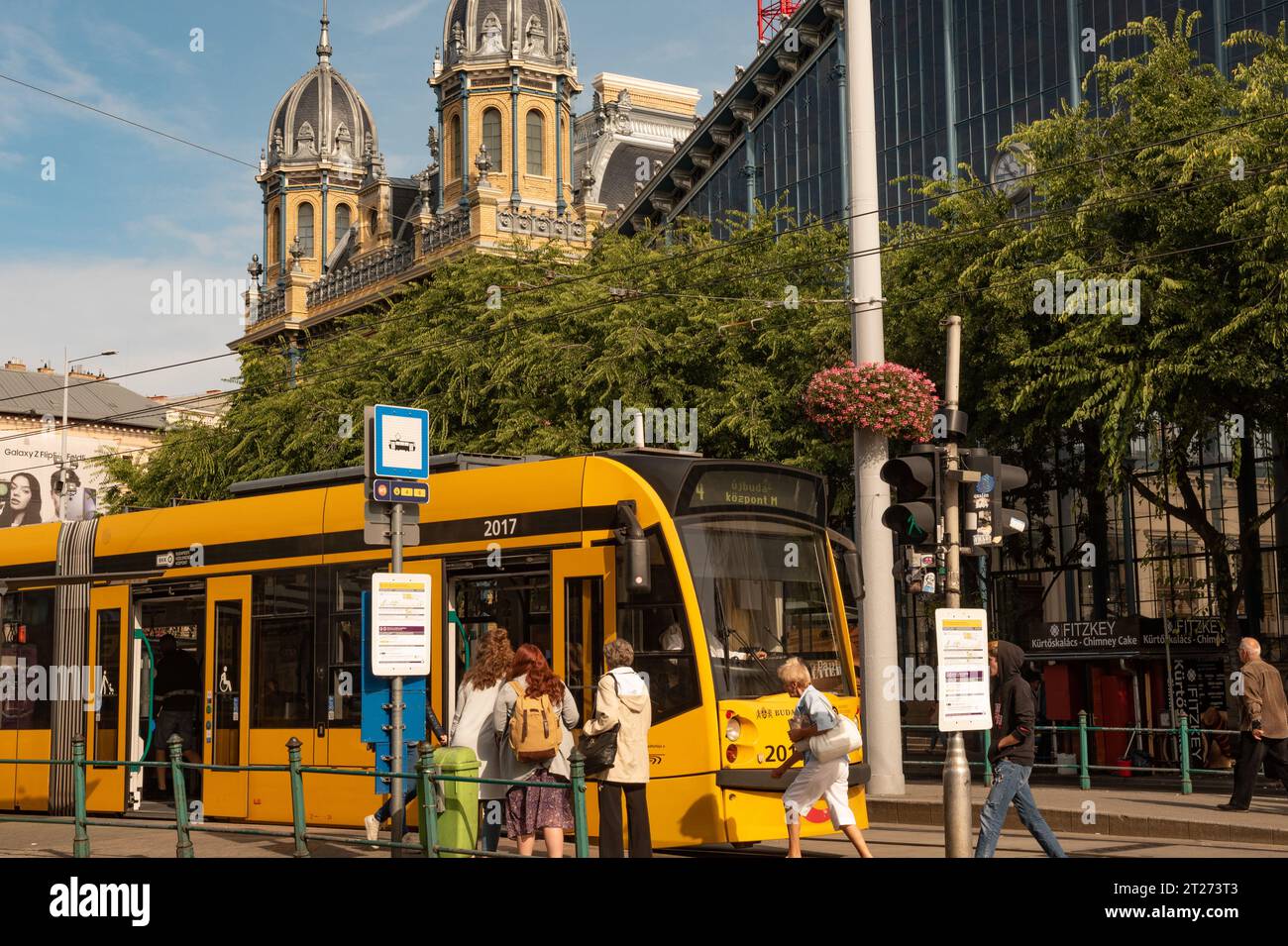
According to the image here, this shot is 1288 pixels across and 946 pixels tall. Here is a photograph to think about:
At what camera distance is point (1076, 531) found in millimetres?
31062

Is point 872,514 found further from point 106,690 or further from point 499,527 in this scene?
point 106,690

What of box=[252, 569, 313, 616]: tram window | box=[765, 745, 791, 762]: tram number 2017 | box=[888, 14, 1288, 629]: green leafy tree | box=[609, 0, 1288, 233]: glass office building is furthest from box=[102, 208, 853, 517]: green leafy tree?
box=[765, 745, 791, 762]: tram number 2017

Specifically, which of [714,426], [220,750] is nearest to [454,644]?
[220,750]

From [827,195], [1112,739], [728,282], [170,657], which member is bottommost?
[1112,739]

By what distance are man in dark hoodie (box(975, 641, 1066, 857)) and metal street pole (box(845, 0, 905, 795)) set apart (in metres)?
6.43

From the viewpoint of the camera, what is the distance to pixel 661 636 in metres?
13.5

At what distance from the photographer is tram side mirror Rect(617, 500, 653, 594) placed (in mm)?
13219

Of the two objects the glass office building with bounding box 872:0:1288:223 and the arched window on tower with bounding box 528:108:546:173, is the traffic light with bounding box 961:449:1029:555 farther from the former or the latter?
the arched window on tower with bounding box 528:108:546:173

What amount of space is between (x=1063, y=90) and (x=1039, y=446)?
1273cm

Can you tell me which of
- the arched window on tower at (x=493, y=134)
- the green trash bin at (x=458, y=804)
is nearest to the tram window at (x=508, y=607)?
the green trash bin at (x=458, y=804)

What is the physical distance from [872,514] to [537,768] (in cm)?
744

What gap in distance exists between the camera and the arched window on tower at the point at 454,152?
66.6 meters

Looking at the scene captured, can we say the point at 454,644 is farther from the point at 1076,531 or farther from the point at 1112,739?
the point at 1076,531

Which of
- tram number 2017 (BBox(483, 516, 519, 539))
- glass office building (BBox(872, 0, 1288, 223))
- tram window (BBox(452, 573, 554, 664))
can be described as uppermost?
glass office building (BBox(872, 0, 1288, 223))
